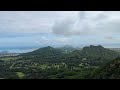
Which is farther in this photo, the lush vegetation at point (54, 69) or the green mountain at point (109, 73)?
the lush vegetation at point (54, 69)

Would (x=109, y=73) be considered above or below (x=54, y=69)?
below

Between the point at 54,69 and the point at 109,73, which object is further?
the point at 54,69

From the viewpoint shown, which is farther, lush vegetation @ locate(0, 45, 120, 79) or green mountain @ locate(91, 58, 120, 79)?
lush vegetation @ locate(0, 45, 120, 79)
